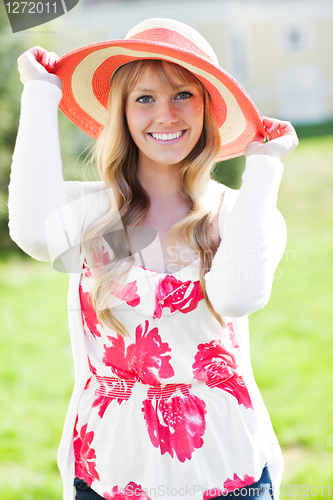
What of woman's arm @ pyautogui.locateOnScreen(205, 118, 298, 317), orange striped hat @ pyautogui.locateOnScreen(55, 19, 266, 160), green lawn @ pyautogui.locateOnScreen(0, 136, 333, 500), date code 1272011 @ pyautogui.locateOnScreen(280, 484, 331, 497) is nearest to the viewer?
woman's arm @ pyautogui.locateOnScreen(205, 118, 298, 317)

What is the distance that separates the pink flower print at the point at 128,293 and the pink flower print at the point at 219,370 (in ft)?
0.89

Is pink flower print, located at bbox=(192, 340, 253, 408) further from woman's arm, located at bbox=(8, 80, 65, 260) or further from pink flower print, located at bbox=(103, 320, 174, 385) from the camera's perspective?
woman's arm, located at bbox=(8, 80, 65, 260)

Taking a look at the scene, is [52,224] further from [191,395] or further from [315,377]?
[315,377]

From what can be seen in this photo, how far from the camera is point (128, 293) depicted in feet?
5.65

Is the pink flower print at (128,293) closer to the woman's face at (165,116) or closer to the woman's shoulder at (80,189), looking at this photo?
the woman's shoulder at (80,189)

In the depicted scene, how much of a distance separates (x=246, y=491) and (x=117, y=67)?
155 cm

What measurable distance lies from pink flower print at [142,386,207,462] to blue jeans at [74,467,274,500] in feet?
0.68

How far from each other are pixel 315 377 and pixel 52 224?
124 inches

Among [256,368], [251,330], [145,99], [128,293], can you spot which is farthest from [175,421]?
[251,330]

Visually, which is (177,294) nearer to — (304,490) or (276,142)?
(276,142)

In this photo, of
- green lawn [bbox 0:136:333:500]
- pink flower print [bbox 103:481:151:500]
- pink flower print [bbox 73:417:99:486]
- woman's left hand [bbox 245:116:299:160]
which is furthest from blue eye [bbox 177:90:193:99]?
green lawn [bbox 0:136:333:500]

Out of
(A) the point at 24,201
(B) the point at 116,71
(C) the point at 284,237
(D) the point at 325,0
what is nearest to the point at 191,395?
(C) the point at 284,237

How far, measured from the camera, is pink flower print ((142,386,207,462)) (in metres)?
1.68

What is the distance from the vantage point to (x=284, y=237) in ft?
5.67
